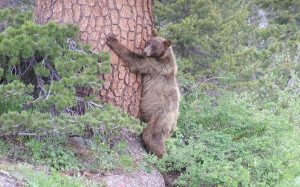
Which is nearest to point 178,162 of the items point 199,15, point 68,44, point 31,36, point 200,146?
point 200,146

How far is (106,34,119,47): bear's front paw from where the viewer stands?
518 centimetres

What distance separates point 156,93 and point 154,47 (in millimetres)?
721

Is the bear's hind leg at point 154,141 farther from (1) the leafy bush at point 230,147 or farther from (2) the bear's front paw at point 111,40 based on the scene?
(2) the bear's front paw at point 111,40

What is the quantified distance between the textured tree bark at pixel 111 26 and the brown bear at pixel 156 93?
14 cm

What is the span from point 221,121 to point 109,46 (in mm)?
2515

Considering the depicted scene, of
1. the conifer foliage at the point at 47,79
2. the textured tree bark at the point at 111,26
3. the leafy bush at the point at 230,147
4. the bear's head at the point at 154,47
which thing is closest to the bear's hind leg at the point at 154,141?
the leafy bush at the point at 230,147

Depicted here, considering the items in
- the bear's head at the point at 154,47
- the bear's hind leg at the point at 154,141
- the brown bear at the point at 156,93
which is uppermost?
the bear's head at the point at 154,47

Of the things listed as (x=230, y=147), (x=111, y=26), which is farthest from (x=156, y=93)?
(x=230, y=147)

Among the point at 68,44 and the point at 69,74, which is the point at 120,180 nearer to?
the point at 69,74

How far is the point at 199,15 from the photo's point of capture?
1273cm

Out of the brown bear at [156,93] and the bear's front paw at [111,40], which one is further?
the brown bear at [156,93]

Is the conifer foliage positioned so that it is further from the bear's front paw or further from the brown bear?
the brown bear

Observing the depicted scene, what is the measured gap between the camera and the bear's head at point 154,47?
5.48 metres

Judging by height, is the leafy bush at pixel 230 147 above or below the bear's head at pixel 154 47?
below
